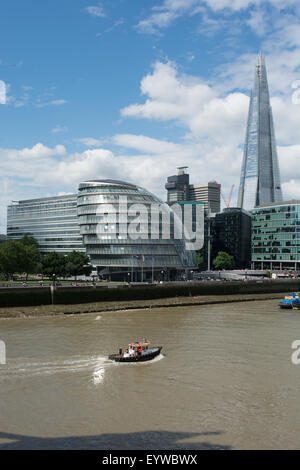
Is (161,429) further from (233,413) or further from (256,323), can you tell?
(256,323)

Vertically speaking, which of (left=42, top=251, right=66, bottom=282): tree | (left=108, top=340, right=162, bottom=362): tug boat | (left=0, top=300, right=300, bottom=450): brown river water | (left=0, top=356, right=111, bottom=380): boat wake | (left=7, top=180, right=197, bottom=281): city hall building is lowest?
(left=0, top=300, right=300, bottom=450): brown river water

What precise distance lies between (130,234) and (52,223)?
62505 millimetres

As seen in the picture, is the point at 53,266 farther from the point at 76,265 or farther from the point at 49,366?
the point at 49,366

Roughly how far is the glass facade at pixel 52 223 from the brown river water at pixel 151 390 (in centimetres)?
10954

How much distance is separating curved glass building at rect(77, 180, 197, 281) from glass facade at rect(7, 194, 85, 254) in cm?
→ 3578

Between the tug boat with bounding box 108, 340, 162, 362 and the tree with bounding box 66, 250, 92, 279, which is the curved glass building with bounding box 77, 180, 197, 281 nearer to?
the tree with bounding box 66, 250, 92, 279

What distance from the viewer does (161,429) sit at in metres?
26.0

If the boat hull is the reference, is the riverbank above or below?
above

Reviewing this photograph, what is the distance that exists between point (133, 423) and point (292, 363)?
19414mm

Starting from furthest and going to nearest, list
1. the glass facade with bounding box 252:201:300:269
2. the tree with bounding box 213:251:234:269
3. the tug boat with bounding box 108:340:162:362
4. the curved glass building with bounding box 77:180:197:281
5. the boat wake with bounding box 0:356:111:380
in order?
the tree with bounding box 213:251:234:269 → the glass facade with bounding box 252:201:300:269 → the curved glass building with bounding box 77:180:197:281 → the tug boat with bounding box 108:340:162:362 → the boat wake with bounding box 0:356:111:380

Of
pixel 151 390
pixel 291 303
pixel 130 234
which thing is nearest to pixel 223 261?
pixel 130 234

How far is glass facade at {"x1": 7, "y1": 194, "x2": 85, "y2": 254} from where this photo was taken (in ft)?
544

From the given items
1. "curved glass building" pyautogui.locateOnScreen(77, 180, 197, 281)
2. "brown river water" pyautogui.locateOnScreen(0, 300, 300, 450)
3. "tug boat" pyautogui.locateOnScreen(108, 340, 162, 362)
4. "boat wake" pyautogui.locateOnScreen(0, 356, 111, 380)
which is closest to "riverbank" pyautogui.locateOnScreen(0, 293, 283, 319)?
"brown river water" pyautogui.locateOnScreen(0, 300, 300, 450)
